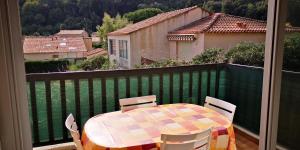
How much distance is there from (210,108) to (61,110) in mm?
1665

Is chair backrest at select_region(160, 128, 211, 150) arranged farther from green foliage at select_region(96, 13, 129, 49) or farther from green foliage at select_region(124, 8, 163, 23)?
green foliage at select_region(96, 13, 129, 49)

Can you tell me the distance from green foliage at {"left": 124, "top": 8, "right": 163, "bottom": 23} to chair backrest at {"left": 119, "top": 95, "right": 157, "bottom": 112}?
25.1 feet

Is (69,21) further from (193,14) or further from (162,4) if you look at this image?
(193,14)

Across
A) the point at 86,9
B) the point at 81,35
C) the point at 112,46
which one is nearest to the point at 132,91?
the point at 86,9

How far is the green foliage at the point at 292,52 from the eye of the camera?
90 cm

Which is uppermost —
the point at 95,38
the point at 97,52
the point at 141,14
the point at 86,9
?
the point at 141,14

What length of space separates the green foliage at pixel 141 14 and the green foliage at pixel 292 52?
9045 millimetres

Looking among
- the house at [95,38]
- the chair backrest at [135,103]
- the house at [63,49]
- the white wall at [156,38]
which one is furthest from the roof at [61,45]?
the chair backrest at [135,103]

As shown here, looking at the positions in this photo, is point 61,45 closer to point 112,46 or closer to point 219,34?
point 112,46

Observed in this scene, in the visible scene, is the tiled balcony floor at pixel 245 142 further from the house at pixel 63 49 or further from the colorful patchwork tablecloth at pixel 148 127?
the house at pixel 63 49

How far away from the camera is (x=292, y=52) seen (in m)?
0.92

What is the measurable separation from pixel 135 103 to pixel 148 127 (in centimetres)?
60

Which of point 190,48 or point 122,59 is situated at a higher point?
point 190,48

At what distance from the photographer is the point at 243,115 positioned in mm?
3246
